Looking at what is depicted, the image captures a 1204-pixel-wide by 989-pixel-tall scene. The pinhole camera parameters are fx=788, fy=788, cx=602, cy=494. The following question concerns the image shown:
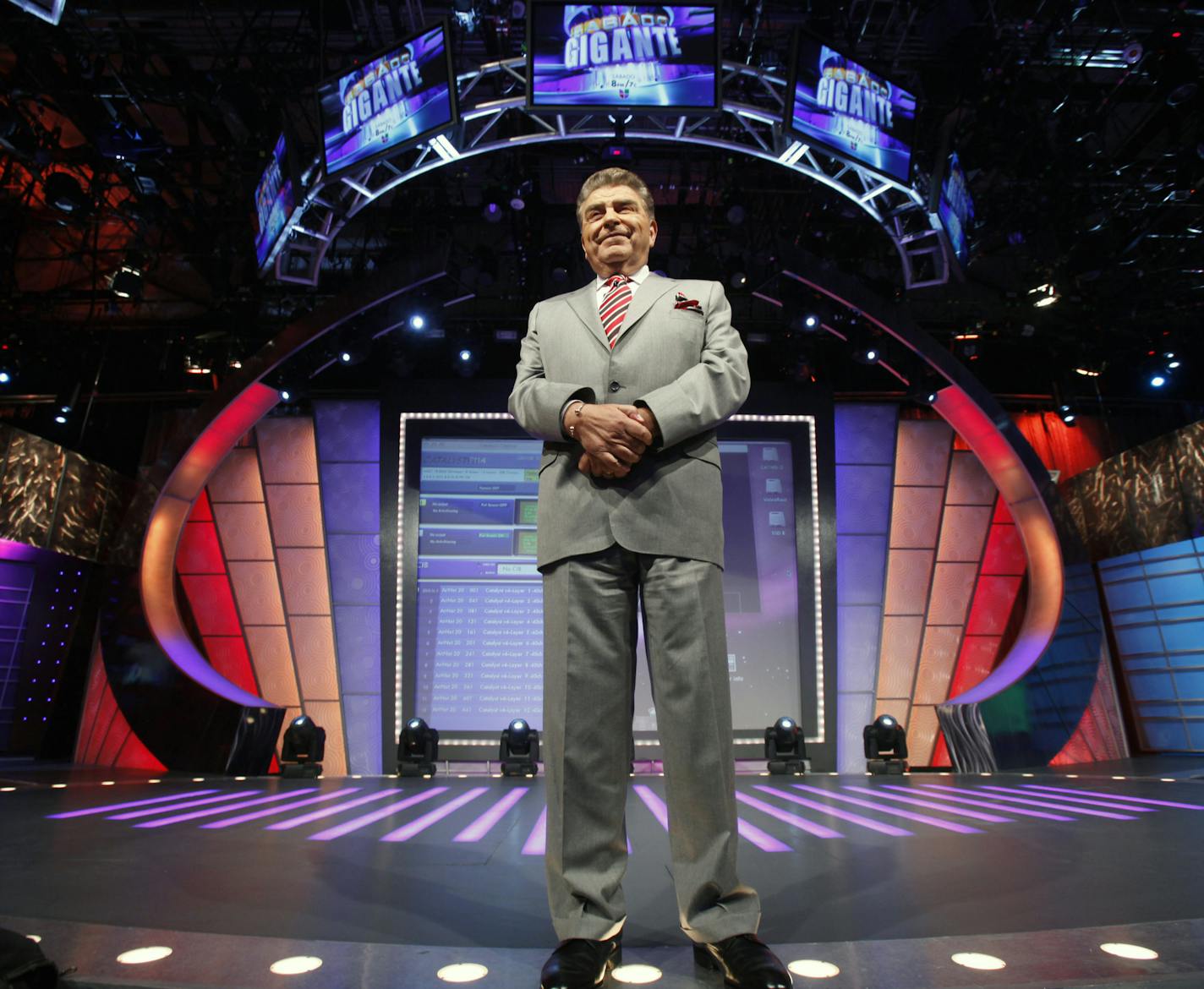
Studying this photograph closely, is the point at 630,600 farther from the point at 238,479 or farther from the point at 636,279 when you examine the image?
the point at 238,479

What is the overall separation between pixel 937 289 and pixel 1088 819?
8.71 meters

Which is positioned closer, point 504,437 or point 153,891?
point 153,891

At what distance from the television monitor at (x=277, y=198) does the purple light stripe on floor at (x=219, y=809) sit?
4283 mm

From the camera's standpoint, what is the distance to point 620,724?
4.77 feet

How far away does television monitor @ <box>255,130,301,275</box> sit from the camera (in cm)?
601

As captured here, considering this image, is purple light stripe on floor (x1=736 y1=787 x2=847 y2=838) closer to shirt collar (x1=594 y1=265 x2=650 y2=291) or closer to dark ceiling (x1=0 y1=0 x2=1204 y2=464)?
shirt collar (x1=594 y1=265 x2=650 y2=291)

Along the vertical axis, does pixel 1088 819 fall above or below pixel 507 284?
below

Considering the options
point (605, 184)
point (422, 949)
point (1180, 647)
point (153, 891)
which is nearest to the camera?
point (422, 949)

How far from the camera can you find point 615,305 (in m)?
1.67

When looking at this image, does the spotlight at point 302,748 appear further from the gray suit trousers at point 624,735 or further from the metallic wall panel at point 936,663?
the metallic wall panel at point 936,663

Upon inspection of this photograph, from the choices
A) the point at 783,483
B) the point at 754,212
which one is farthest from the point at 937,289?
the point at 783,483

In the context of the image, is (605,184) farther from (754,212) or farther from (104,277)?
(104,277)

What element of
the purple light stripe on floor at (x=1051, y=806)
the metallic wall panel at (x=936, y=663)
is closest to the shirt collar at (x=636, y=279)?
the purple light stripe on floor at (x=1051, y=806)

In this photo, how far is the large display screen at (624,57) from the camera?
5.04m
